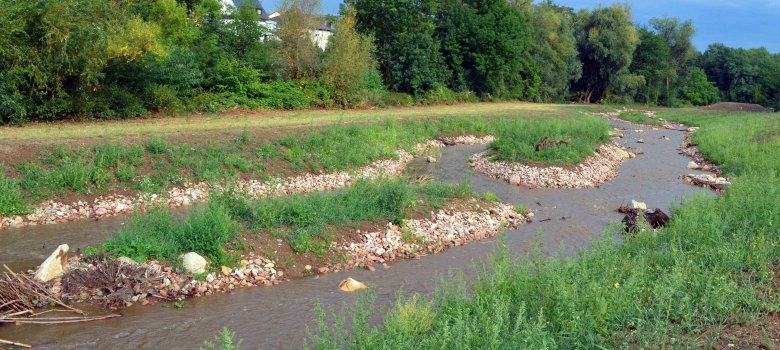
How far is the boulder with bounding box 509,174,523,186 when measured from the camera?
21375 mm

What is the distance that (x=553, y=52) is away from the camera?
63.1 metres

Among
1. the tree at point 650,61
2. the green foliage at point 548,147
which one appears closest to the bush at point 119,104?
the green foliage at point 548,147

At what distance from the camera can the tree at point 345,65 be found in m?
39.0

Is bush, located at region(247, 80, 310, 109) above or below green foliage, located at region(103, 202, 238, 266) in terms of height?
above

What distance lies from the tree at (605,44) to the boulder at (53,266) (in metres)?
66.2

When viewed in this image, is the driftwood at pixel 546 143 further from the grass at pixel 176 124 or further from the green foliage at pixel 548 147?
the grass at pixel 176 124

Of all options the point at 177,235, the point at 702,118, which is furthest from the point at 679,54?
the point at 177,235

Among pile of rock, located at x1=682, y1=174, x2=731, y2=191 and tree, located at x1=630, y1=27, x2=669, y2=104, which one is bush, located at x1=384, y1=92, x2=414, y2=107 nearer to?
pile of rock, located at x1=682, y1=174, x2=731, y2=191

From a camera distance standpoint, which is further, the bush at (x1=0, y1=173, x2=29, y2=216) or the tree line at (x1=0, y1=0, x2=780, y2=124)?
the tree line at (x1=0, y1=0, x2=780, y2=124)

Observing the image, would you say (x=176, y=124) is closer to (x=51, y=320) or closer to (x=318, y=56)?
(x=318, y=56)

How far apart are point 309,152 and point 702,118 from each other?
41500 millimetres

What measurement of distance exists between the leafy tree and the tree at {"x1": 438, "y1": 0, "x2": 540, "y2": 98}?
1601 inches

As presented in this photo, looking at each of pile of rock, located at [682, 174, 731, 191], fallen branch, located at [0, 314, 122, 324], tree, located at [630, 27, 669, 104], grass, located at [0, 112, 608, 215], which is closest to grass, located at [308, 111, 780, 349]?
fallen branch, located at [0, 314, 122, 324]

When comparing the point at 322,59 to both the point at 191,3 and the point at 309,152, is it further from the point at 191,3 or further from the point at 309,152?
the point at 309,152
